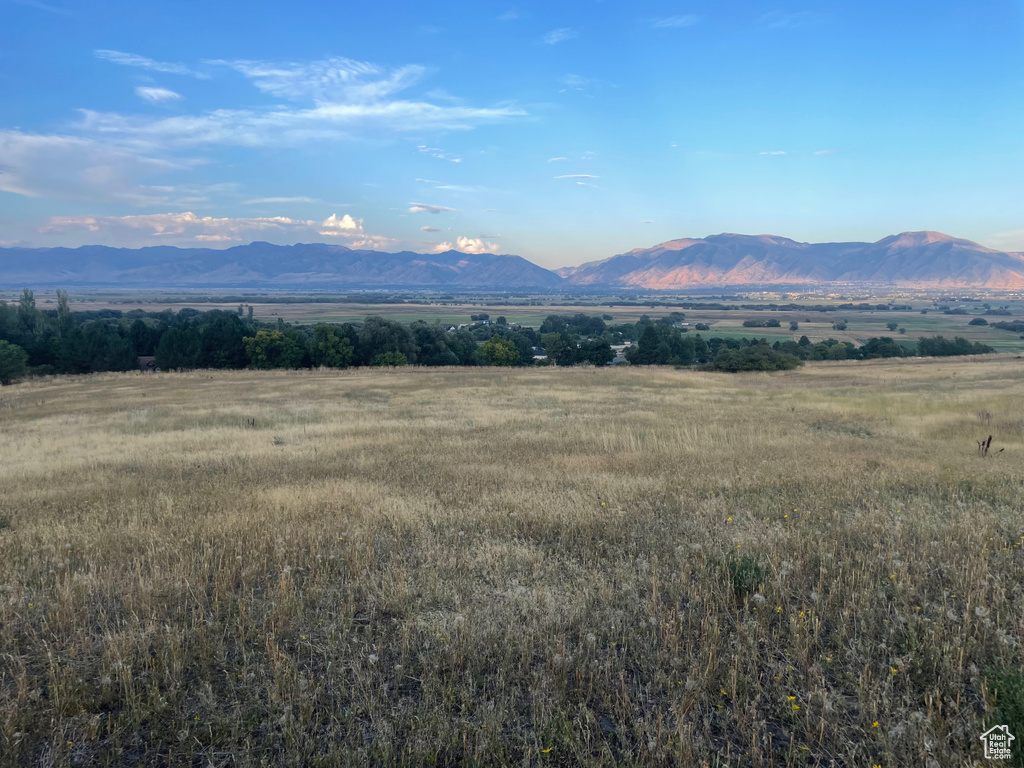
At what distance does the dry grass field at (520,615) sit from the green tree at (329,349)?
64.5 metres

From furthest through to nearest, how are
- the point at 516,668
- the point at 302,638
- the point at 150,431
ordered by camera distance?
the point at 150,431, the point at 302,638, the point at 516,668

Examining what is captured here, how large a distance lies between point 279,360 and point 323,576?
75526 mm

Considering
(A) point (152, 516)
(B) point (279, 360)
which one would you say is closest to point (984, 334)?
(B) point (279, 360)

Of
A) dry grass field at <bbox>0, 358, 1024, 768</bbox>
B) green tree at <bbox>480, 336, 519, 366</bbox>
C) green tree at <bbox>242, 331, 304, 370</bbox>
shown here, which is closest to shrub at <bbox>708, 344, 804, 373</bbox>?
green tree at <bbox>480, 336, 519, 366</bbox>

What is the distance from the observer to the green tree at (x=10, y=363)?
60281 mm

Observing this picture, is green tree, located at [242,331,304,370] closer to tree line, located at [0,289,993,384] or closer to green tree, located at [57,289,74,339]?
tree line, located at [0,289,993,384]

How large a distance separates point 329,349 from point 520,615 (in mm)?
75284

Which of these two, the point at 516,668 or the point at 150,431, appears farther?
the point at 150,431

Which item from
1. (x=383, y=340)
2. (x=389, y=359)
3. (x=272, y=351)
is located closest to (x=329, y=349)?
(x=272, y=351)

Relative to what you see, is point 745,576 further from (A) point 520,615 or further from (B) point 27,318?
(B) point 27,318

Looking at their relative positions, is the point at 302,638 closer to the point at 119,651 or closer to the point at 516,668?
the point at 119,651

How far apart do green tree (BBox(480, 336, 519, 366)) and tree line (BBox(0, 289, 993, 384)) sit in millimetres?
164

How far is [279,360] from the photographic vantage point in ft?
248

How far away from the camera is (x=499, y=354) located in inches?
3497
